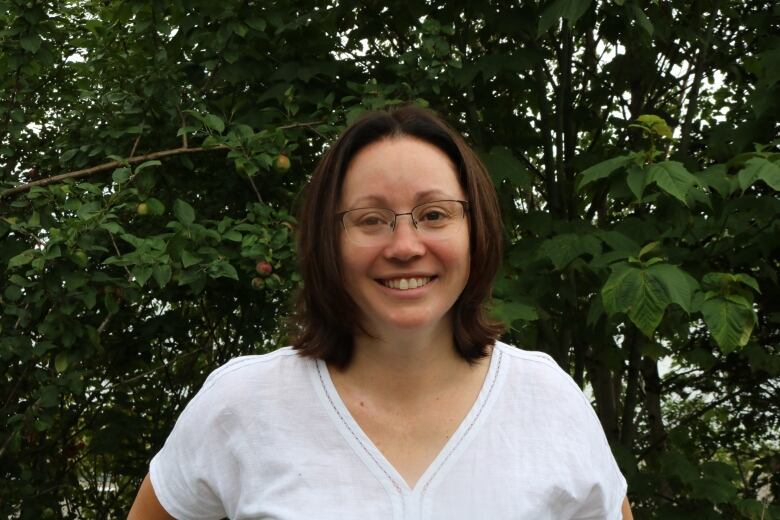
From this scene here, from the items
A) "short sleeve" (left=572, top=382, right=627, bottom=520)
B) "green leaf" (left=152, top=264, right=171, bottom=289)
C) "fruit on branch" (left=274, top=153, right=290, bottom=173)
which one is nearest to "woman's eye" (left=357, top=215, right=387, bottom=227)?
"short sleeve" (left=572, top=382, right=627, bottom=520)

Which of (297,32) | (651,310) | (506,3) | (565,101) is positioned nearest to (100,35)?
(297,32)

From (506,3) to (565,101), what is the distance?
0.63 meters

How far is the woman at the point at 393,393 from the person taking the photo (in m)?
1.58

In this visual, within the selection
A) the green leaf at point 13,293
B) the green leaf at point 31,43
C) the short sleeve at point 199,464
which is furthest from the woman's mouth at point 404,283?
the green leaf at point 31,43

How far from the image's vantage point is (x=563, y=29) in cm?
377

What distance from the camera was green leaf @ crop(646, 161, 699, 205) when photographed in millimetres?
2553

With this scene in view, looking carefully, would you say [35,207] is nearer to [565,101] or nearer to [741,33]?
[565,101]

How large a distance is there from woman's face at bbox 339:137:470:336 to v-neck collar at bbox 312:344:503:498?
165mm

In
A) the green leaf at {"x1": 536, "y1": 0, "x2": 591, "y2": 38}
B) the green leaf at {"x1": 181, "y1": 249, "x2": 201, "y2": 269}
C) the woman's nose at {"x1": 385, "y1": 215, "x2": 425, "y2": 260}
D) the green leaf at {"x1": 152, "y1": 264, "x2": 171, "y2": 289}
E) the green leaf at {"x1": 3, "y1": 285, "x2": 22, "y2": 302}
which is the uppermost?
the green leaf at {"x1": 536, "y1": 0, "x2": 591, "y2": 38}

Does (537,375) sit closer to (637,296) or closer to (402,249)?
(402,249)

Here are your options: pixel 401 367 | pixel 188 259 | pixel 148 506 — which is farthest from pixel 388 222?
pixel 188 259

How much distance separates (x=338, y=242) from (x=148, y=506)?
64 centimetres

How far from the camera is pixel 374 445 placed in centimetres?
163

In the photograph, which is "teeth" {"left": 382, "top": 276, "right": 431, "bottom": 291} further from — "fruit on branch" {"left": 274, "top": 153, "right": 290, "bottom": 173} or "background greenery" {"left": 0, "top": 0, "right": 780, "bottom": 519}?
"fruit on branch" {"left": 274, "top": 153, "right": 290, "bottom": 173}
